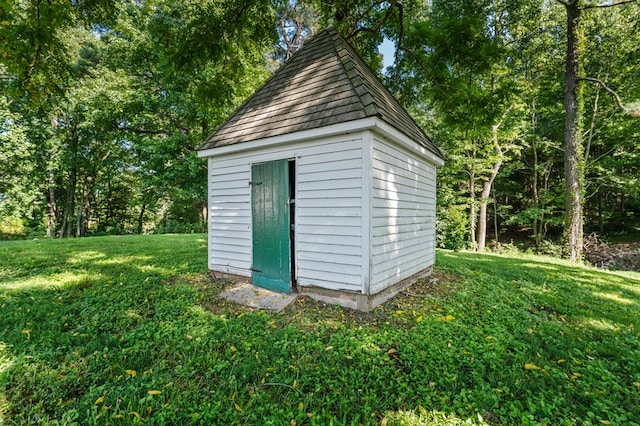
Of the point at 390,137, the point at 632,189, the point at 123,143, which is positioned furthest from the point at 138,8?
the point at 632,189

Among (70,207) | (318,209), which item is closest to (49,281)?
(318,209)

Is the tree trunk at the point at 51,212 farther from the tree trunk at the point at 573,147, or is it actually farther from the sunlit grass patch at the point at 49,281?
the tree trunk at the point at 573,147

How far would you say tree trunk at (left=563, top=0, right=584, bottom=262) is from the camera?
9.39 m

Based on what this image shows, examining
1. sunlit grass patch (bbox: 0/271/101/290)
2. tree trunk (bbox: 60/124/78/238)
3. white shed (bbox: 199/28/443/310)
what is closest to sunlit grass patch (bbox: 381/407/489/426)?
white shed (bbox: 199/28/443/310)

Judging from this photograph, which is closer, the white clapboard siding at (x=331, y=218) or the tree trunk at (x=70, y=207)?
the white clapboard siding at (x=331, y=218)

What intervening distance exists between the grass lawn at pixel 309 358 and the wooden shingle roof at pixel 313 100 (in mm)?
2720

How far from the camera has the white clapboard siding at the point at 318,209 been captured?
3750 millimetres

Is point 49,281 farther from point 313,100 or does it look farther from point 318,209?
point 313,100

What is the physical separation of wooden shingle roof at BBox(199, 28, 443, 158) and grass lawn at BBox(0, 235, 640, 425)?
8.93 feet

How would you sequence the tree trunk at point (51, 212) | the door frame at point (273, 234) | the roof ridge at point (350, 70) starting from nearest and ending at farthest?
the roof ridge at point (350, 70)
the door frame at point (273, 234)
the tree trunk at point (51, 212)

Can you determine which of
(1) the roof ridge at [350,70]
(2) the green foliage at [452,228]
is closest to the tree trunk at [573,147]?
(2) the green foliage at [452,228]

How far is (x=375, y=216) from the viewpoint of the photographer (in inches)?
148

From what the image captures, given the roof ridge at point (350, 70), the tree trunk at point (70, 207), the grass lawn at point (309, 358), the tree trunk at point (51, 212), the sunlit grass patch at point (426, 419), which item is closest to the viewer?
the sunlit grass patch at point (426, 419)

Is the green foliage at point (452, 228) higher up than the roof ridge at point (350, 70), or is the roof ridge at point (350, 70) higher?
the roof ridge at point (350, 70)
